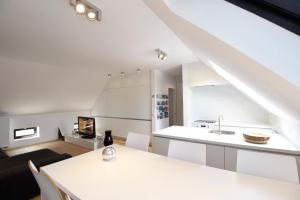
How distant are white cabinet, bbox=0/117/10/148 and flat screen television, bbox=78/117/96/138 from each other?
78.7 inches

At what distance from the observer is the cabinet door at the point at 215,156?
2.10m

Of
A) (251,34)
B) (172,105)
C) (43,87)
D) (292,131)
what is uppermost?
(43,87)

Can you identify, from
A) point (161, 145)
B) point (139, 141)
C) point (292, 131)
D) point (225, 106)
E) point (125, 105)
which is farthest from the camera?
point (125, 105)

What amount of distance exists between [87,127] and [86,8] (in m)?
3.85

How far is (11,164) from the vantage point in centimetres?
263

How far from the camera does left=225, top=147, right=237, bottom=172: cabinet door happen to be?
2.02 m

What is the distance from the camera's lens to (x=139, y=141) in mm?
2211

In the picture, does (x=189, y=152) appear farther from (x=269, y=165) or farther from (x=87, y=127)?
(x=87, y=127)

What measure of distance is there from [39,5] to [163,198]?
2.22 m

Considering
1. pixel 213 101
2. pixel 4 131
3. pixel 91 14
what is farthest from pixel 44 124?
pixel 213 101

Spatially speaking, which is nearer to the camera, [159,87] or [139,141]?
[139,141]

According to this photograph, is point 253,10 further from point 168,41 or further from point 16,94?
point 16,94

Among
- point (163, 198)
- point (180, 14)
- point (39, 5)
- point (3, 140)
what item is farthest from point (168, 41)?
point (3, 140)

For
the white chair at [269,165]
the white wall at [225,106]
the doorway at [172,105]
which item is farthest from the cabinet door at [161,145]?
the doorway at [172,105]
